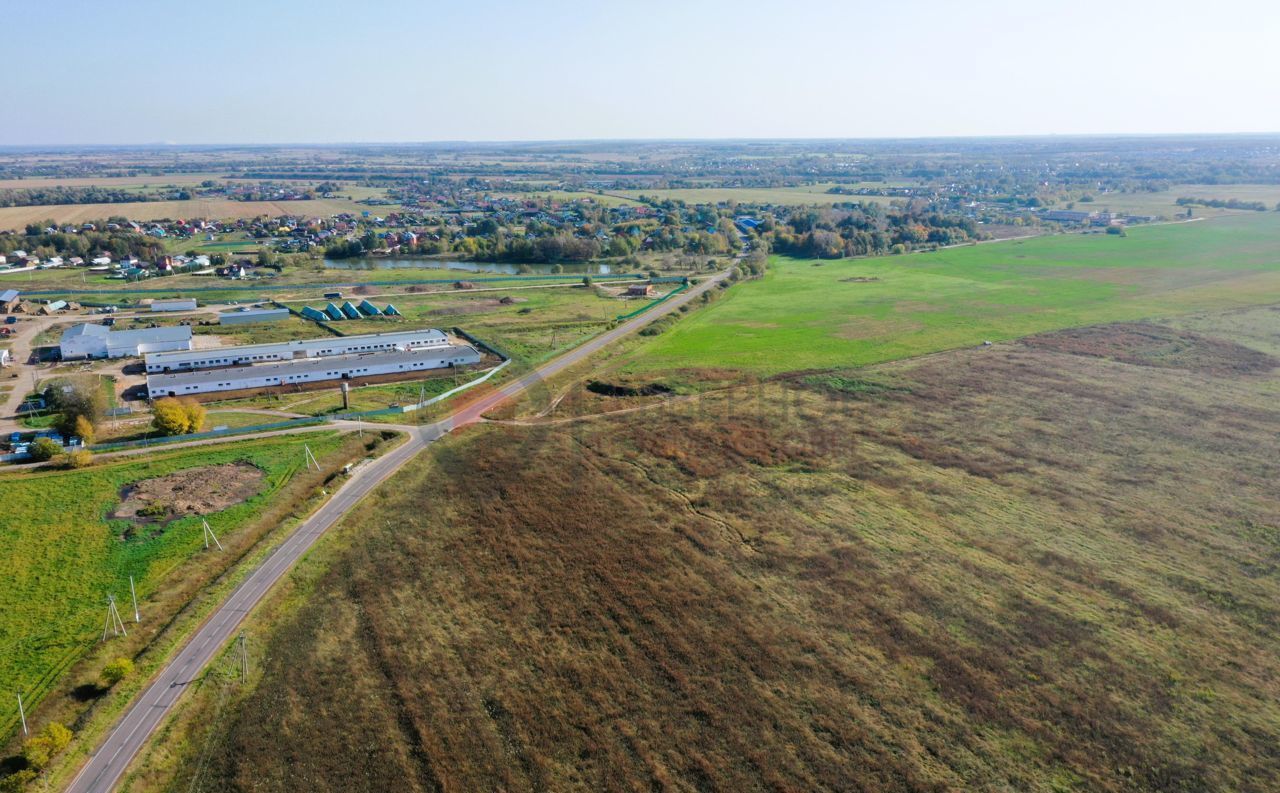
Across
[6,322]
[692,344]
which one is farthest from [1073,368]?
[6,322]

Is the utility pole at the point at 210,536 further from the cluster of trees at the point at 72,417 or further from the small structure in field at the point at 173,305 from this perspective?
the small structure in field at the point at 173,305

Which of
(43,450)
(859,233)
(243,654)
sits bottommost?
(243,654)

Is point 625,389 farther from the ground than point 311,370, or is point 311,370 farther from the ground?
point 311,370

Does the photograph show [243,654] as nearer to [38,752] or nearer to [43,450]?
[38,752]

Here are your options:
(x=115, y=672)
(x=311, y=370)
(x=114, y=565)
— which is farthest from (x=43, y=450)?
(x=115, y=672)

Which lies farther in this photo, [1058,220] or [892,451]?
[1058,220]

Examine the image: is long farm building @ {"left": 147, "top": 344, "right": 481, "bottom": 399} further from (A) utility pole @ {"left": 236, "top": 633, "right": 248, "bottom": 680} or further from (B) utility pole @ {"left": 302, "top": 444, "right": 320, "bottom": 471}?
(A) utility pole @ {"left": 236, "top": 633, "right": 248, "bottom": 680}

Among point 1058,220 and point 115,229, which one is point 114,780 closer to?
point 115,229

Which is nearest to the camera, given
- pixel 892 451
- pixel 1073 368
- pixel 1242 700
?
pixel 1242 700
